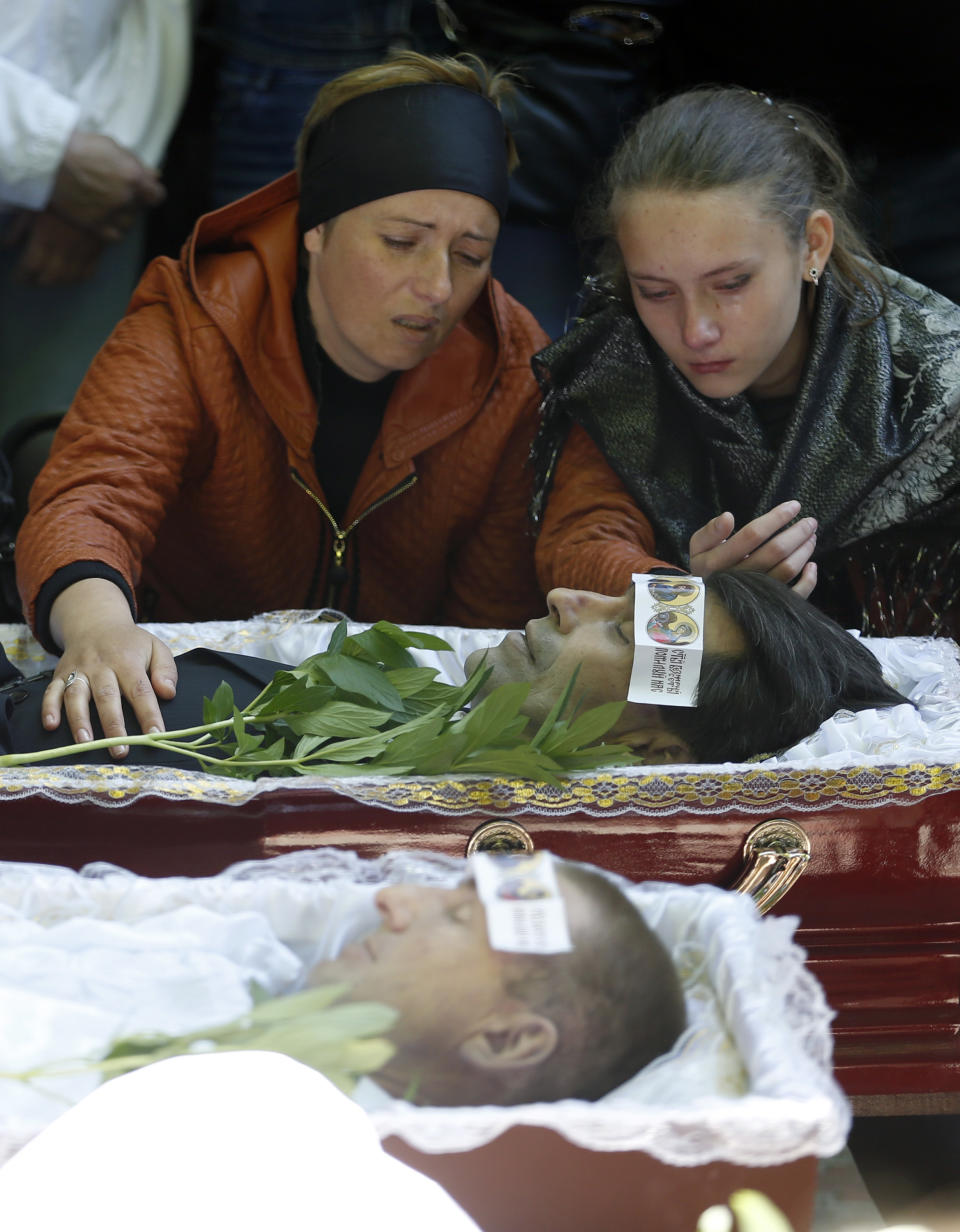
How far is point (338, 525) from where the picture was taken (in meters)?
1.46

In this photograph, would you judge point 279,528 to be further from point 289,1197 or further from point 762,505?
point 289,1197

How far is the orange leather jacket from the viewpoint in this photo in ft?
4.50

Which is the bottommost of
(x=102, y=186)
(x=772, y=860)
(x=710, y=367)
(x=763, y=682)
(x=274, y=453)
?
(x=772, y=860)

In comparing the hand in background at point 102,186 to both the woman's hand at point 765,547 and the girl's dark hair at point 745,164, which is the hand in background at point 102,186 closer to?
the girl's dark hair at point 745,164

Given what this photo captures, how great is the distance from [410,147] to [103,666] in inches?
24.3

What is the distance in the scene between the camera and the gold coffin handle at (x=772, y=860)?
0.92 m

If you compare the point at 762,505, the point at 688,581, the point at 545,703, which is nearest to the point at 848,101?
the point at 762,505

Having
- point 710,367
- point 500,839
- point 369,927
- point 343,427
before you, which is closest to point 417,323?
point 343,427

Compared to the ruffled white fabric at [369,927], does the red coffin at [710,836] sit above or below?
below

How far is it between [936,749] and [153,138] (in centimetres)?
112

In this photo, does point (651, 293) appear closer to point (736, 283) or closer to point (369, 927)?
point (736, 283)

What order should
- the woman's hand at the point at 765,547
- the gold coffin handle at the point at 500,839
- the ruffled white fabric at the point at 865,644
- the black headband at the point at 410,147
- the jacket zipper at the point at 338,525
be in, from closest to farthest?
the gold coffin handle at the point at 500,839 < the ruffled white fabric at the point at 865,644 < the woman's hand at the point at 765,547 < the black headband at the point at 410,147 < the jacket zipper at the point at 338,525

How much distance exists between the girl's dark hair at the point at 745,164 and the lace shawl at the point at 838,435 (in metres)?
0.05

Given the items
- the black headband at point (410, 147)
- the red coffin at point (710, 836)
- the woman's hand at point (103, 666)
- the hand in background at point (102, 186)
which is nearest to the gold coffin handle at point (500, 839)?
the red coffin at point (710, 836)
